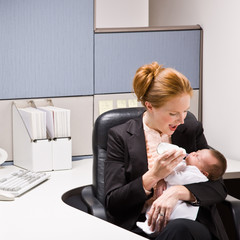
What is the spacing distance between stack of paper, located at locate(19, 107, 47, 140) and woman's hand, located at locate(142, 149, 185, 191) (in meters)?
0.80

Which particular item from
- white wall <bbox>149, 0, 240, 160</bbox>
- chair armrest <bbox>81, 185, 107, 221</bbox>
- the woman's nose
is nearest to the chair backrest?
chair armrest <bbox>81, 185, 107, 221</bbox>

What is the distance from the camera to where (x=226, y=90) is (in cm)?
270

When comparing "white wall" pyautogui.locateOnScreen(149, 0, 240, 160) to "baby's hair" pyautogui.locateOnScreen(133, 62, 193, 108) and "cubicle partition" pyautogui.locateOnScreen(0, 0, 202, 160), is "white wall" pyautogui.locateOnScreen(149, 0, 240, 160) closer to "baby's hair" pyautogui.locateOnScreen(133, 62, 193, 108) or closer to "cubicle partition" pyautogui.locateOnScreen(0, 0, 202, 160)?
"cubicle partition" pyautogui.locateOnScreen(0, 0, 202, 160)

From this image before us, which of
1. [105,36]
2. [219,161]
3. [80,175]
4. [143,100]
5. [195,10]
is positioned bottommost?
[80,175]

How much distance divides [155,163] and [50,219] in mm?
434

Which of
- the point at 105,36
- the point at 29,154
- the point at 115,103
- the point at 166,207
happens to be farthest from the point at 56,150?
the point at 166,207

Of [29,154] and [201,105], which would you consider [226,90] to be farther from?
[29,154]

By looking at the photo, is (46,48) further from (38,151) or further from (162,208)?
(162,208)

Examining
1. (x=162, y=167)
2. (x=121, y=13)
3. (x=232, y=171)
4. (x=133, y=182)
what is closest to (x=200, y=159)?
(x=162, y=167)

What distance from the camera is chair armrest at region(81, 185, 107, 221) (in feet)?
6.31

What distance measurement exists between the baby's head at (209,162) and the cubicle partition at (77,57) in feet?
3.17

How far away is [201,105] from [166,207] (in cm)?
125

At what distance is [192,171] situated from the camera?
1.89 m

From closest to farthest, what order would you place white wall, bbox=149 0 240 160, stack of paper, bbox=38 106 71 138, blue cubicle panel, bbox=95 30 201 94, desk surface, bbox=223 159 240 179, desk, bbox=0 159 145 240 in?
desk, bbox=0 159 145 240 → desk surface, bbox=223 159 240 179 → stack of paper, bbox=38 106 71 138 → white wall, bbox=149 0 240 160 → blue cubicle panel, bbox=95 30 201 94
